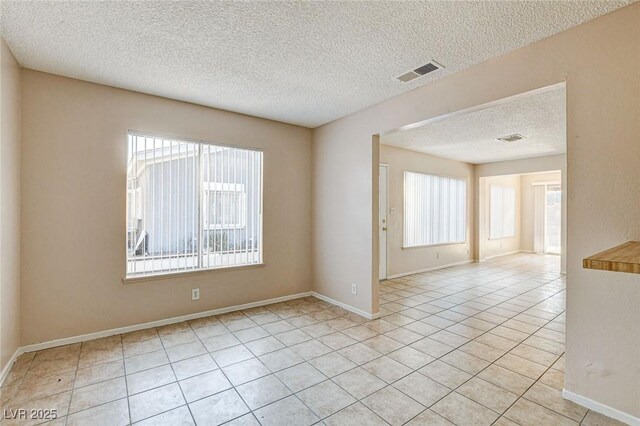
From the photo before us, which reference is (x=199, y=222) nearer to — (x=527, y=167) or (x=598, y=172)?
(x=598, y=172)

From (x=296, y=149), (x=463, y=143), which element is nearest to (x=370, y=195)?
(x=296, y=149)

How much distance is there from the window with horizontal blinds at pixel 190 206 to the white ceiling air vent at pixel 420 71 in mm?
2211

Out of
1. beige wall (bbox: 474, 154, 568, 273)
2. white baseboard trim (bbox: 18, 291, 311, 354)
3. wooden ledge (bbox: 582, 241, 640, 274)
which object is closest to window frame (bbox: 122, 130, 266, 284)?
white baseboard trim (bbox: 18, 291, 311, 354)

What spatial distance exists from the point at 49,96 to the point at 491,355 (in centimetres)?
486

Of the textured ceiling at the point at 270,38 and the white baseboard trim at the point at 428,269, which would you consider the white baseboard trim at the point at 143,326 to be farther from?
the textured ceiling at the point at 270,38

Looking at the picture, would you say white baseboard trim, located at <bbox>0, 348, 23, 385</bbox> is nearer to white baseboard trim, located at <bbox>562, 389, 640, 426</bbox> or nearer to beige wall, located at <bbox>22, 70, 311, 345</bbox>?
beige wall, located at <bbox>22, 70, 311, 345</bbox>

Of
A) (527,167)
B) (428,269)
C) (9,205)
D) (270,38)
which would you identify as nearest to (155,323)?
(9,205)

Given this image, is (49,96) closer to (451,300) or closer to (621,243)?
(621,243)

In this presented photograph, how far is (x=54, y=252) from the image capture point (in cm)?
286

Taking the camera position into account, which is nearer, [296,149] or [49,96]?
[49,96]

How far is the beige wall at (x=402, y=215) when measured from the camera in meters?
5.84

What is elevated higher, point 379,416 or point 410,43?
point 410,43

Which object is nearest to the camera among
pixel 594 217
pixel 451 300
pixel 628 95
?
pixel 628 95

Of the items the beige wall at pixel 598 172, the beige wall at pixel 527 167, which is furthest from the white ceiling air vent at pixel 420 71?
the beige wall at pixel 527 167
